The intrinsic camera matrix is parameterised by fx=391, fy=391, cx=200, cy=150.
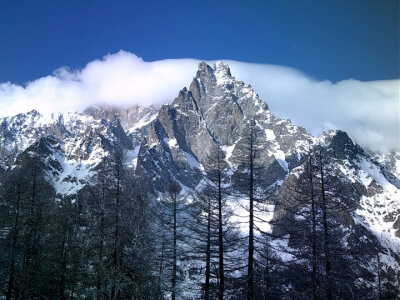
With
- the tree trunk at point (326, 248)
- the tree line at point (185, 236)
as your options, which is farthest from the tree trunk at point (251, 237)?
the tree trunk at point (326, 248)

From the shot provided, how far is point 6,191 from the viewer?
28.1 metres

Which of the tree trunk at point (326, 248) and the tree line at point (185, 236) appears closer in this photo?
the tree trunk at point (326, 248)

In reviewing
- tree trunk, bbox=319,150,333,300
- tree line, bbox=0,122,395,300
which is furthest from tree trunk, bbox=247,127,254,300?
tree trunk, bbox=319,150,333,300

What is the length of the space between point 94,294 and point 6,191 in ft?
36.3

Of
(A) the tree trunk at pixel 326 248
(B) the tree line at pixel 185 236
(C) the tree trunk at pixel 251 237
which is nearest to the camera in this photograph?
(C) the tree trunk at pixel 251 237

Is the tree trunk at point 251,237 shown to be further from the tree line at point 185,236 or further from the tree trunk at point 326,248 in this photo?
the tree trunk at point 326,248

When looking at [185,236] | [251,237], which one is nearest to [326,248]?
[251,237]

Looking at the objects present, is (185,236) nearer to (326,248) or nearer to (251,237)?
(251,237)

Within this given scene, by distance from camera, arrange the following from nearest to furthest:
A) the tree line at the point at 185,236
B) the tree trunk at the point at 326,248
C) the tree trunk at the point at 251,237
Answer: the tree trunk at the point at 251,237
the tree trunk at the point at 326,248
the tree line at the point at 185,236

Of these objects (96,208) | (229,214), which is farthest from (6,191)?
(229,214)

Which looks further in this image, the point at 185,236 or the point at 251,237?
the point at 185,236

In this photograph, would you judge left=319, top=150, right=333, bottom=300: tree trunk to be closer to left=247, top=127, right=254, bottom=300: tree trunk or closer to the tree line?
the tree line

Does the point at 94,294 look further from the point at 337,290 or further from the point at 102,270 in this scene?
the point at 337,290

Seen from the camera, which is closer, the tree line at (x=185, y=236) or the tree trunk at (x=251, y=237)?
the tree trunk at (x=251, y=237)
